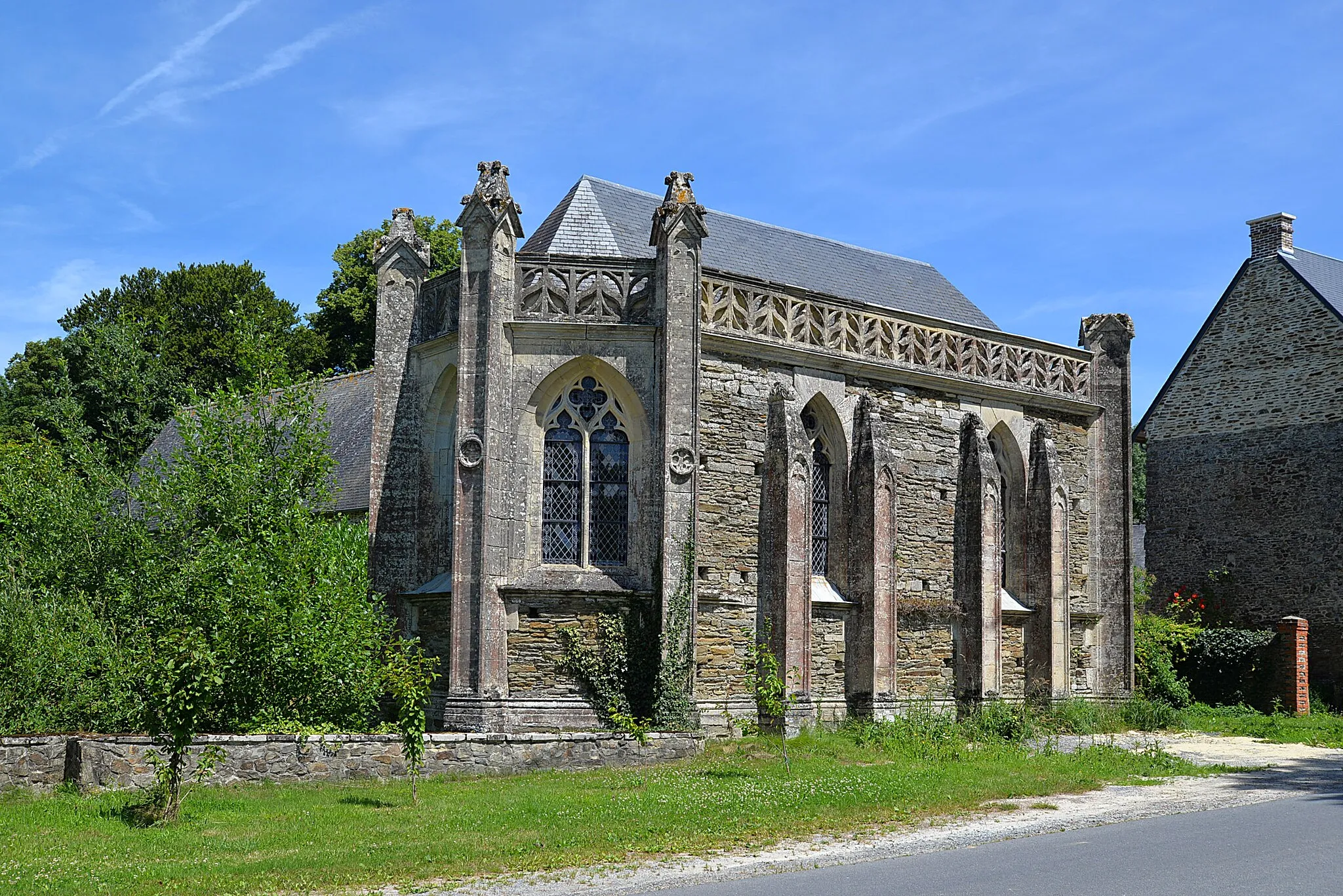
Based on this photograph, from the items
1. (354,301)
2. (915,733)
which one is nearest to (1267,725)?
(915,733)

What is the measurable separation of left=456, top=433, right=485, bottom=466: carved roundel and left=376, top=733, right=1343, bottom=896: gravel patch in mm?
7727

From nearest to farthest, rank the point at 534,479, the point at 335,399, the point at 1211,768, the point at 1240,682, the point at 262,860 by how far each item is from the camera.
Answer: the point at 262,860
the point at 1211,768
the point at 534,479
the point at 1240,682
the point at 335,399

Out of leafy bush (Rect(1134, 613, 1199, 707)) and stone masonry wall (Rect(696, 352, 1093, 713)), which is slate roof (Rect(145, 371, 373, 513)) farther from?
leafy bush (Rect(1134, 613, 1199, 707))

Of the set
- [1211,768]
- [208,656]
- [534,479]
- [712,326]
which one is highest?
[712,326]

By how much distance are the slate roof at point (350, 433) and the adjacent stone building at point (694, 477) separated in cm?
492

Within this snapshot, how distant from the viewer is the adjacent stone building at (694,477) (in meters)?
16.9

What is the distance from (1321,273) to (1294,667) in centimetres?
1060

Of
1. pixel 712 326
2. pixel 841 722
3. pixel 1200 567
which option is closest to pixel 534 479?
pixel 712 326

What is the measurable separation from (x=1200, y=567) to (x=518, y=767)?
2180cm

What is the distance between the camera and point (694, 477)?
1717cm

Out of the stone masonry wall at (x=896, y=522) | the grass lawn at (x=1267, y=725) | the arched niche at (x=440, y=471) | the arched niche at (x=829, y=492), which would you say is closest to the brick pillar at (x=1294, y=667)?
the grass lawn at (x=1267, y=725)

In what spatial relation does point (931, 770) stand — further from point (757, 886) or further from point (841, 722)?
point (757, 886)

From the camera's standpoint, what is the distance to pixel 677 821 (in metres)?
11.2

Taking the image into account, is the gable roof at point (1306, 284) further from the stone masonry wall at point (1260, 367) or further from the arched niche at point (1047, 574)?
the arched niche at point (1047, 574)
